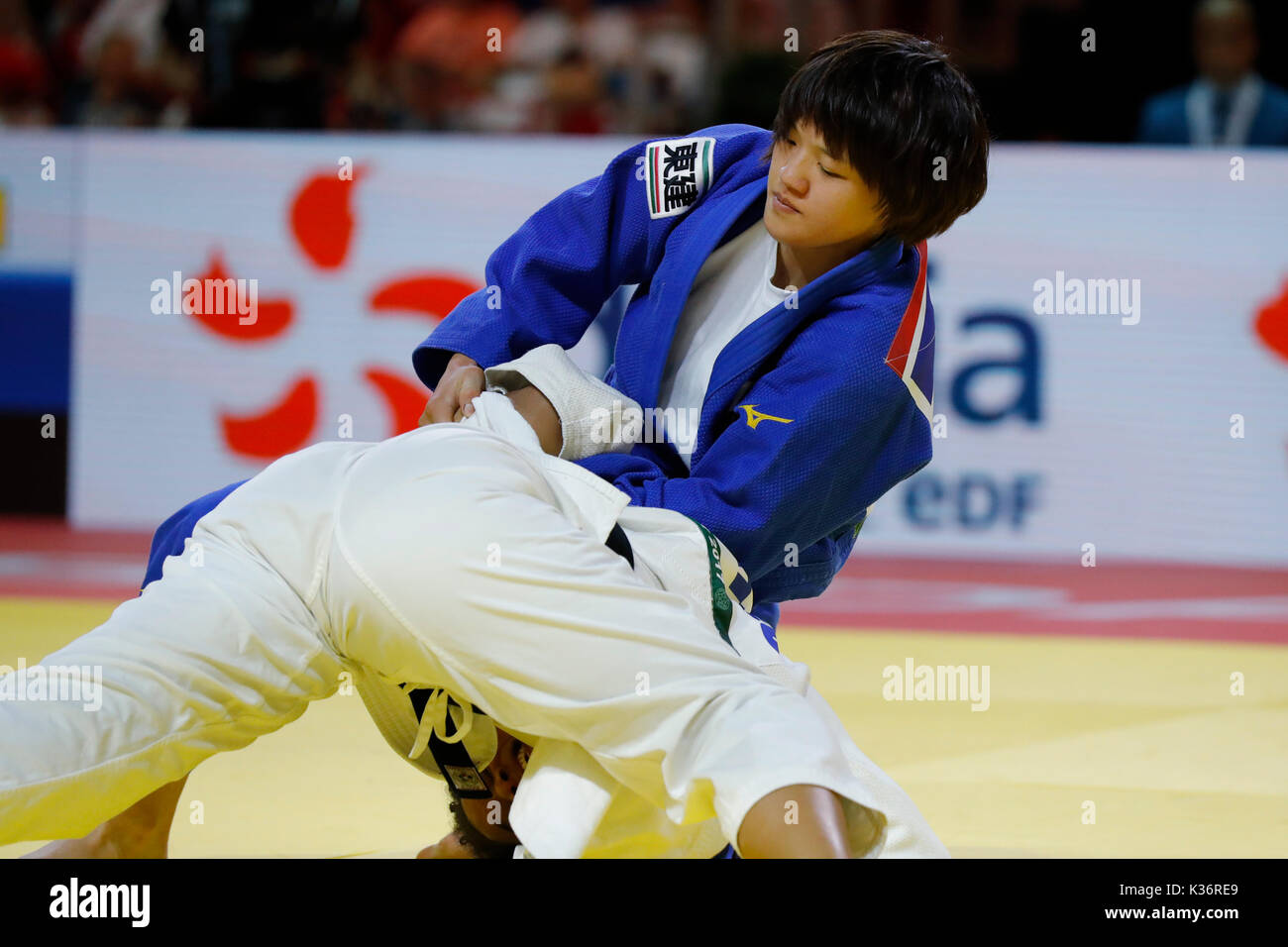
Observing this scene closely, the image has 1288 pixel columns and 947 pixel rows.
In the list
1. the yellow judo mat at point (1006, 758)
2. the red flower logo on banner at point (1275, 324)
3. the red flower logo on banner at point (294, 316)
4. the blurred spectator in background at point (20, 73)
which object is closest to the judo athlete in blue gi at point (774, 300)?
the yellow judo mat at point (1006, 758)

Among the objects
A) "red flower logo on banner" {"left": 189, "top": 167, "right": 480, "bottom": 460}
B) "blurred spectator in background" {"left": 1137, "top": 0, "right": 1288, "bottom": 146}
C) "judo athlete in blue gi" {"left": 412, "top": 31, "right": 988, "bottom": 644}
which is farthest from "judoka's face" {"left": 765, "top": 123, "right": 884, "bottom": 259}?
"blurred spectator in background" {"left": 1137, "top": 0, "right": 1288, "bottom": 146}

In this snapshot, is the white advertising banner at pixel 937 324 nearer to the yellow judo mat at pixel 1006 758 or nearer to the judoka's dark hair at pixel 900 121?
the yellow judo mat at pixel 1006 758

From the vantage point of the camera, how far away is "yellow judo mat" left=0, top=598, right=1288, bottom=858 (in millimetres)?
2770

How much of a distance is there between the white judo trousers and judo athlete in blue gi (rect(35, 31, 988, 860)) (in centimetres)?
28

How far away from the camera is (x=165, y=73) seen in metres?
7.55

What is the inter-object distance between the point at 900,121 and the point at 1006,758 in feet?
5.62

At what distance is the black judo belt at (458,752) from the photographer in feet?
6.62

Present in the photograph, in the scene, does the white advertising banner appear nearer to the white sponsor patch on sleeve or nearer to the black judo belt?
the white sponsor patch on sleeve

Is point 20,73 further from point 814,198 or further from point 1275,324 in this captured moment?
point 814,198

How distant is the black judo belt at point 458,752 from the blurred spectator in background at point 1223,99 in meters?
5.47

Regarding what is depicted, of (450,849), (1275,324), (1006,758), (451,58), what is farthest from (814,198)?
(451,58)

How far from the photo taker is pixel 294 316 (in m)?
6.31
